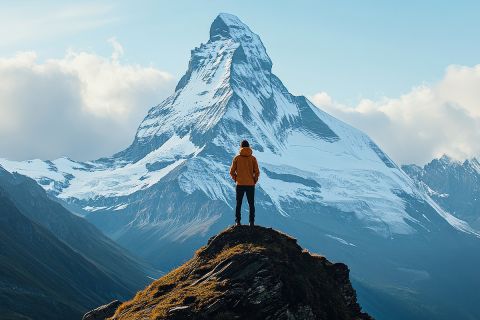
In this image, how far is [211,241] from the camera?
4894 centimetres

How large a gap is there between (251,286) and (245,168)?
9945mm

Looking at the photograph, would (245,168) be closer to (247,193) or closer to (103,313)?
(247,193)

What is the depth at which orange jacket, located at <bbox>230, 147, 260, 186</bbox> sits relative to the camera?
49844 mm

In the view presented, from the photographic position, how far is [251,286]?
4191 centimetres

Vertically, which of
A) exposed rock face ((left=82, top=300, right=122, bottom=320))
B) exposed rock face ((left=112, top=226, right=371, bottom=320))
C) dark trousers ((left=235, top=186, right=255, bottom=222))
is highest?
dark trousers ((left=235, top=186, right=255, bottom=222))

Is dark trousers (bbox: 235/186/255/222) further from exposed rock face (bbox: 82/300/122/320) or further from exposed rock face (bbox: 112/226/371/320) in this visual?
exposed rock face (bbox: 82/300/122/320)

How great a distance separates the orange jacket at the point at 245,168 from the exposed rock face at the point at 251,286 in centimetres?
331

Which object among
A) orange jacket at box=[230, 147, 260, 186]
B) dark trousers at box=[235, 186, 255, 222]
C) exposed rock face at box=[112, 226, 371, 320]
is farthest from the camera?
dark trousers at box=[235, 186, 255, 222]

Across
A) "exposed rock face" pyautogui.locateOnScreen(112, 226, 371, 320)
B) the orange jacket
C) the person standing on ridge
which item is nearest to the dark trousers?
the person standing on ridge

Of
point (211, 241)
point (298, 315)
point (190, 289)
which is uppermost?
point (211, 241)

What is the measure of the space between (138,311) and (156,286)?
2263 millimetres

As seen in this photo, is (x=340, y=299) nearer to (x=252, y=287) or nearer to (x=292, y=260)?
(x=292, y=260)

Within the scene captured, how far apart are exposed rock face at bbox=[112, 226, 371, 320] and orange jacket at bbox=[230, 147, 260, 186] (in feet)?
10.9

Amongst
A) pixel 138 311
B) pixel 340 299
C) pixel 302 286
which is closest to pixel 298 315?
pixel 302 286
